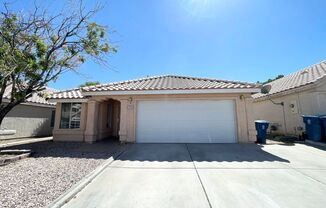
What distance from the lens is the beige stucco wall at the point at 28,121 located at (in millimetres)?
12643

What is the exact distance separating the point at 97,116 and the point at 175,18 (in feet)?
25.0

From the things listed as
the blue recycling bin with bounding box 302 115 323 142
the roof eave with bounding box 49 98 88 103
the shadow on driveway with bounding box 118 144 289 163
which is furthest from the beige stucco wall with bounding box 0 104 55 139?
the blue recycling bin with bounding box 302 115 323 142

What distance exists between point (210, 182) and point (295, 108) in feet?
38.3

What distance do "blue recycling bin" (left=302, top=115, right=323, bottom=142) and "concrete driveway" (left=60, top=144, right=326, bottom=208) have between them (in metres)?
3.36

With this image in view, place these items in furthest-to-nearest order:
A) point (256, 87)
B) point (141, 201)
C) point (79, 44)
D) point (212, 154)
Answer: point (256, 87)
point (79, 44)
point (212, 154)
point (141, 201)

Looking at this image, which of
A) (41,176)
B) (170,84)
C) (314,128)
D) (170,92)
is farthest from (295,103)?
(41,176)

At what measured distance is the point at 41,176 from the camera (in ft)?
16.0

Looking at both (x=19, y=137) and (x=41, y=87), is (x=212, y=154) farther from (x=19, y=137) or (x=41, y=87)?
(x=19, y=137)

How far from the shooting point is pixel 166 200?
356cm

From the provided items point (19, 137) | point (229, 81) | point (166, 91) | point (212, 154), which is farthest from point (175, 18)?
point (19, 137)

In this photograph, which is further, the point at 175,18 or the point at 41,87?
the point at 175,18

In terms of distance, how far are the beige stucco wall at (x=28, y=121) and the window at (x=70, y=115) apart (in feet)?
14.8

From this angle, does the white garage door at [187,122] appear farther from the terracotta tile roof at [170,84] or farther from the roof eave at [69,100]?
the roof eave at [69,100]

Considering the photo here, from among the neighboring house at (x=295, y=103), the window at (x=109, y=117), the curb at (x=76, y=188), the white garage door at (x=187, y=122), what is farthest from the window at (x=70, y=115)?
Answer: the neighboring house at (x=295, y=103)
